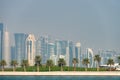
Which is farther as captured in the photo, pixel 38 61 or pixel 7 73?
pixel 38 61

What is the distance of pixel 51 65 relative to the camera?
172875 millimetres

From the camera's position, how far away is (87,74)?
150m

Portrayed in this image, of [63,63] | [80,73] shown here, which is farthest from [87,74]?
[63,63]

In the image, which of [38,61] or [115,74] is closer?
[115,74]

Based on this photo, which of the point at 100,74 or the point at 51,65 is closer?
the point at 100,74

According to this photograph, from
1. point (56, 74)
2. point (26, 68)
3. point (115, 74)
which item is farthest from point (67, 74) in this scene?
point (26, 68)

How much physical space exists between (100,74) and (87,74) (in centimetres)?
504

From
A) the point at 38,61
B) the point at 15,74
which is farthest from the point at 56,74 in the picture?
the point at 38,61

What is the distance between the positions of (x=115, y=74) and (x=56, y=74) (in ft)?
73.7

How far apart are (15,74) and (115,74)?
38778mm

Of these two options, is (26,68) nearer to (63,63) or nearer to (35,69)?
(35,69)

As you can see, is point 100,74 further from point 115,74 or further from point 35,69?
point 35,69

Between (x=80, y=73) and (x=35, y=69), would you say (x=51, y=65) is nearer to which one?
(x=35, y=69)

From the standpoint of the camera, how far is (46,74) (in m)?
153
